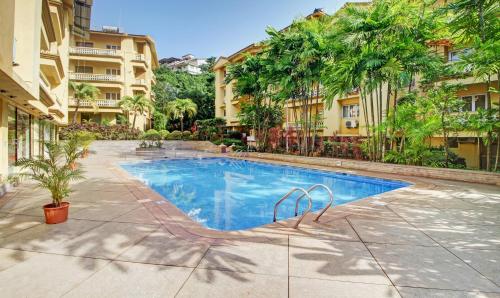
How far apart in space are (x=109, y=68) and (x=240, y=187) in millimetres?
31059

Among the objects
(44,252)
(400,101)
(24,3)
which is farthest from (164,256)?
(400,101)

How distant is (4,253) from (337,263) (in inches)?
184

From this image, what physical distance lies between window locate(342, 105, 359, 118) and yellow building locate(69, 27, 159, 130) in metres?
25.9

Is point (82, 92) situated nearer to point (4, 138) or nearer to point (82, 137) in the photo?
point (4, 138)

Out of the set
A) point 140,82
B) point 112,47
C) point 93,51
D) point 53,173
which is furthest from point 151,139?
point 53,173

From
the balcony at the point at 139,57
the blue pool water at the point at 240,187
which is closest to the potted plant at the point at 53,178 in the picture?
the blue pool water at the point at 240,187

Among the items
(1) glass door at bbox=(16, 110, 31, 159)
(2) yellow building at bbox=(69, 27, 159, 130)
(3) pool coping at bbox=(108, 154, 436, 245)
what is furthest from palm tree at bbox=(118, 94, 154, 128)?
(3) pool coping at bbox=(108, 154, 436, 245)

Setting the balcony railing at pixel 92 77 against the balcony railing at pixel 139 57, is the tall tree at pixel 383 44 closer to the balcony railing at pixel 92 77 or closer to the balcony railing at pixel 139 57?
the balcony railing at pixel 139 57

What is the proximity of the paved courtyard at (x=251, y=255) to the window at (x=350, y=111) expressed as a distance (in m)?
15.9

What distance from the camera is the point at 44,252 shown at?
3.76 metres

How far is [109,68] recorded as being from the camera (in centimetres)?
3381

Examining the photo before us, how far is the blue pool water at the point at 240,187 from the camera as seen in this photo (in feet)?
25.0

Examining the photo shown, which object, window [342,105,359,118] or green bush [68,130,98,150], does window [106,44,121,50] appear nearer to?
green bush [68,130,98,150]

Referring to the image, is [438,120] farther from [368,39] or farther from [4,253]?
[4,253]
